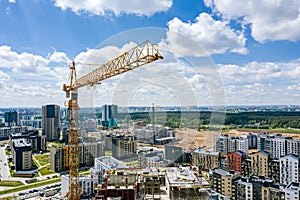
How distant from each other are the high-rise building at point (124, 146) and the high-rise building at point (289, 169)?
122 inches

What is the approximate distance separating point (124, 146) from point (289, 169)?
11.4 ft

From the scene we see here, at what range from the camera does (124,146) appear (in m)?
6.03

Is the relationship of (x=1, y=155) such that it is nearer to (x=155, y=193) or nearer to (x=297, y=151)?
(x=155, y=193)

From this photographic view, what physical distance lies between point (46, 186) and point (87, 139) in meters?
1.48

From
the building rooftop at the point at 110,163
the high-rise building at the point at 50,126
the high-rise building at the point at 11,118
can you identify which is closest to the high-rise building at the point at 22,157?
the building rooftop at the point at 110,163

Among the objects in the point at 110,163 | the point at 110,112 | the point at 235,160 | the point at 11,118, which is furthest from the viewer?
the point at 11,118

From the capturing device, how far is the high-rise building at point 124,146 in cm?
574

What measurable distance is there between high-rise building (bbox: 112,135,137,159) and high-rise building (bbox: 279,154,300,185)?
10.2 ft

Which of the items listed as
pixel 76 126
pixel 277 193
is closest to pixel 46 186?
pixel 76 126

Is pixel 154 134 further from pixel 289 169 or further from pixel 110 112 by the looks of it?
pixel 289 169

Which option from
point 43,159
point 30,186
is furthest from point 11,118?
point 30,186

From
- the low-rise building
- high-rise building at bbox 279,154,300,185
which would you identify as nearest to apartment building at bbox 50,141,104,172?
high-rise building at bbox 279,154,300,185

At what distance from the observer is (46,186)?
19.9 ft

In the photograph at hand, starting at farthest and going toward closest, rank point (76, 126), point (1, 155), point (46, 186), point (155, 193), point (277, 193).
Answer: point (1, 155) < point (46, 186) < point (76, 126) < point (277, 193) < point (155, 193)
